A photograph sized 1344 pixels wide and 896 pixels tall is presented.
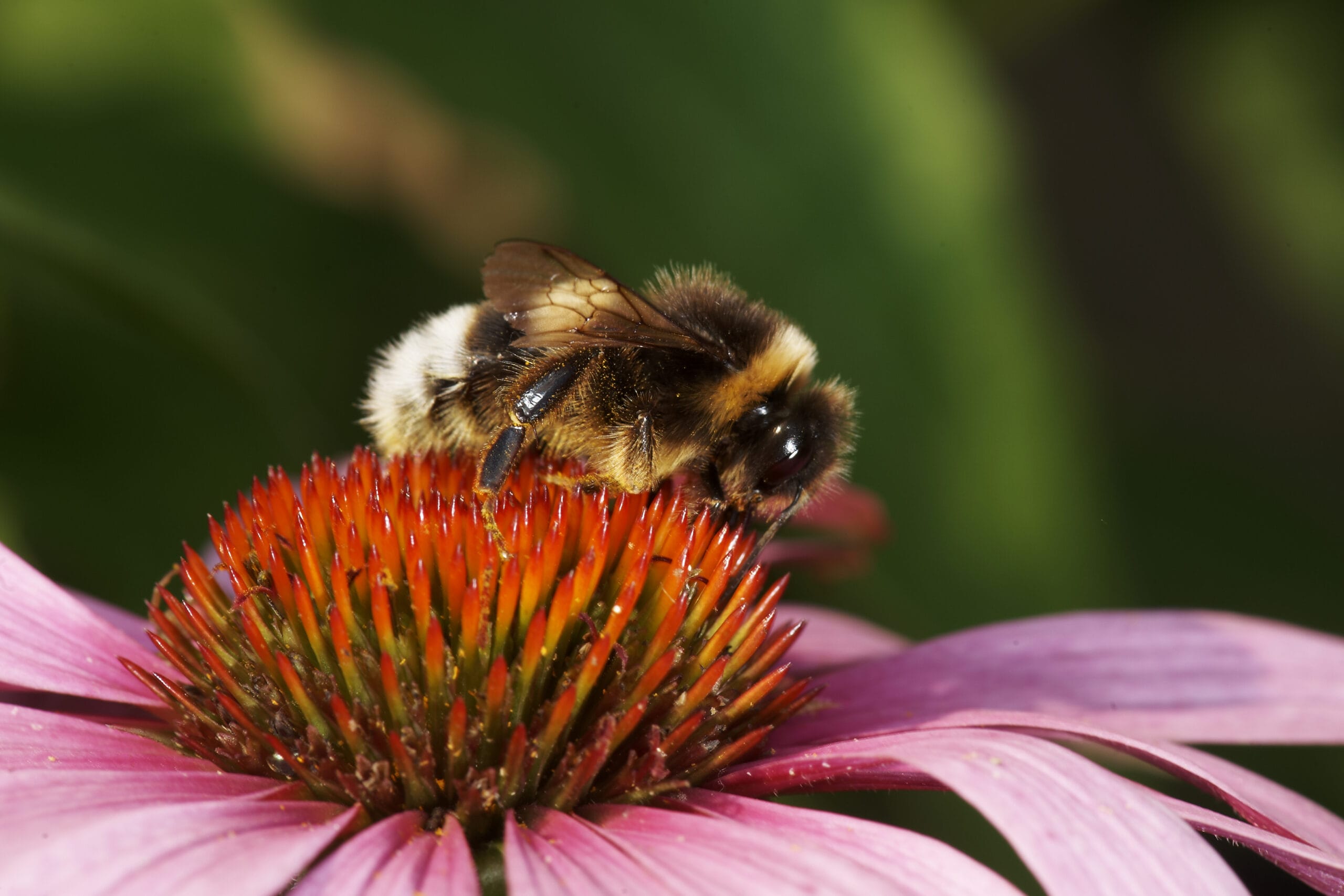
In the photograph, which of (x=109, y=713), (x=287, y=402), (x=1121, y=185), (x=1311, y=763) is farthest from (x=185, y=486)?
(x=1121, y=185)

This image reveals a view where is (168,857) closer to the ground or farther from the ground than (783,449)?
closer to the ground

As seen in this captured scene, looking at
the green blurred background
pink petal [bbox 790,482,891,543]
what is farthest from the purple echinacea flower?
the green blurred background

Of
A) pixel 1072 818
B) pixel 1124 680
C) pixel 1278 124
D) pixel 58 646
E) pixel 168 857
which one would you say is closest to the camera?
pixel 168 857

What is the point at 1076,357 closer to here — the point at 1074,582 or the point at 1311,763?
the point at 1074,582

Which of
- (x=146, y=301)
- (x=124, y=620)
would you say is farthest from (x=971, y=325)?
(x=124, y=620)

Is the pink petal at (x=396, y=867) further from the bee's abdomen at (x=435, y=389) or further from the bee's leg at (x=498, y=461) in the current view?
the bee's abdomen at (x=435, y=389)

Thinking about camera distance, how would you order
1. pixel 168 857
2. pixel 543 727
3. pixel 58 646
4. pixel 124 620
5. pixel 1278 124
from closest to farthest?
pixel 168 857 < pixel 543 727 < pixel 58 646 < pixel 124 620 < pixel 1278 124

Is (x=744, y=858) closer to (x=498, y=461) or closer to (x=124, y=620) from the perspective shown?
(x=498, y=461)
